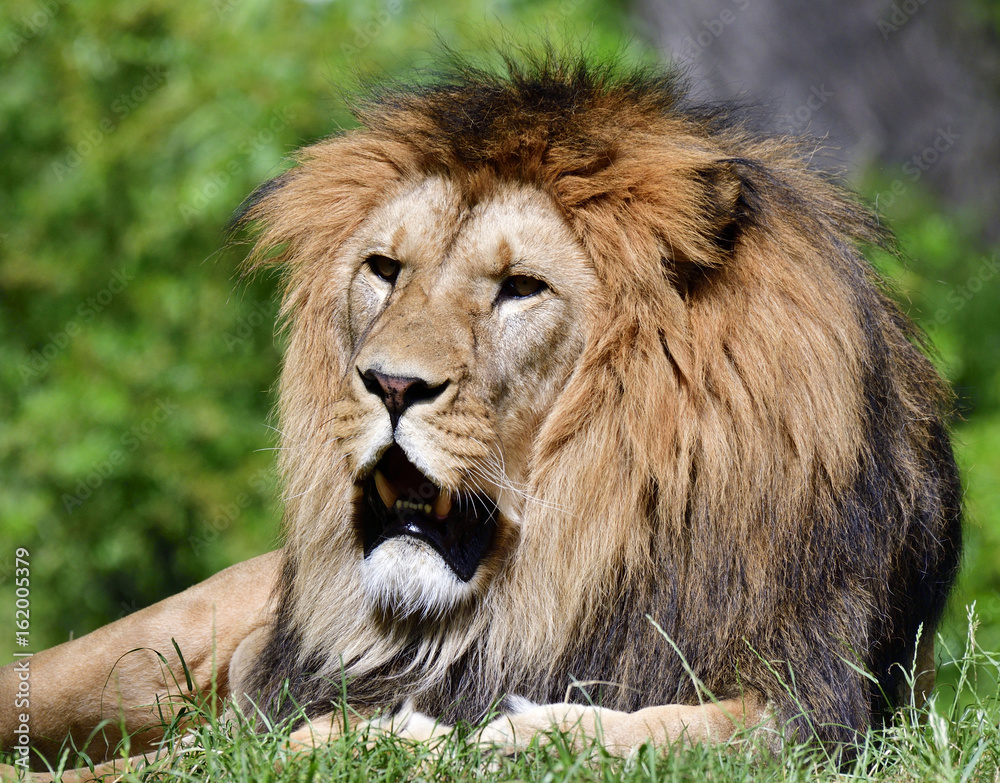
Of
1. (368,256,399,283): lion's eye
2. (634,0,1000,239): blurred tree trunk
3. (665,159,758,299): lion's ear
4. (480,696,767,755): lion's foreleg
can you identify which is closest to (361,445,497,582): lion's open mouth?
(480,696,767,755): lion's foreleg

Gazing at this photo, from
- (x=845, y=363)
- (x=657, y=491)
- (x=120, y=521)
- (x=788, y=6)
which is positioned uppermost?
(x=788, y=6)

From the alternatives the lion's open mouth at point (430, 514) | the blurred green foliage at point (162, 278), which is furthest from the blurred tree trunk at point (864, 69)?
the lion's open mouth at point (430, 514)

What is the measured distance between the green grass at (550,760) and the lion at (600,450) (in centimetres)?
11

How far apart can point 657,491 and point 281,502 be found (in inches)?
40.3

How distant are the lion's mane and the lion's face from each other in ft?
A: 0.19

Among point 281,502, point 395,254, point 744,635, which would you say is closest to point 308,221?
point 395,254

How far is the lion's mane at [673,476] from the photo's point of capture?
8.13ft

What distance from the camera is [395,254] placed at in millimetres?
2666

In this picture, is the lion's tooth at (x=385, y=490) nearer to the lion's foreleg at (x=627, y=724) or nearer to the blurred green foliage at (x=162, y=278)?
the lion's foreleg at (x=627, y=724)

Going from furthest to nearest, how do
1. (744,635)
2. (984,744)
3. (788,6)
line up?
(788,6), (744,635), (984,744)

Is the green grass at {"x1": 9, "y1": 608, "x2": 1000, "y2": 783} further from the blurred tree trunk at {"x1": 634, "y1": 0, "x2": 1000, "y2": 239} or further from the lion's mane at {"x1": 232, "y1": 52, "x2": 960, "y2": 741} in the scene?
the blurred tree trunk at {"x1": 634, "y1": 0, "x2": 1000, "y2": 239}

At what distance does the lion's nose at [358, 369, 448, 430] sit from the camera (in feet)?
7.64

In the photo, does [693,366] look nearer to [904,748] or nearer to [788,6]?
[904,748]

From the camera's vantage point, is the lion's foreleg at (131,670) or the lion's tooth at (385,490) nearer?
the lion's tooth at (385,490)
